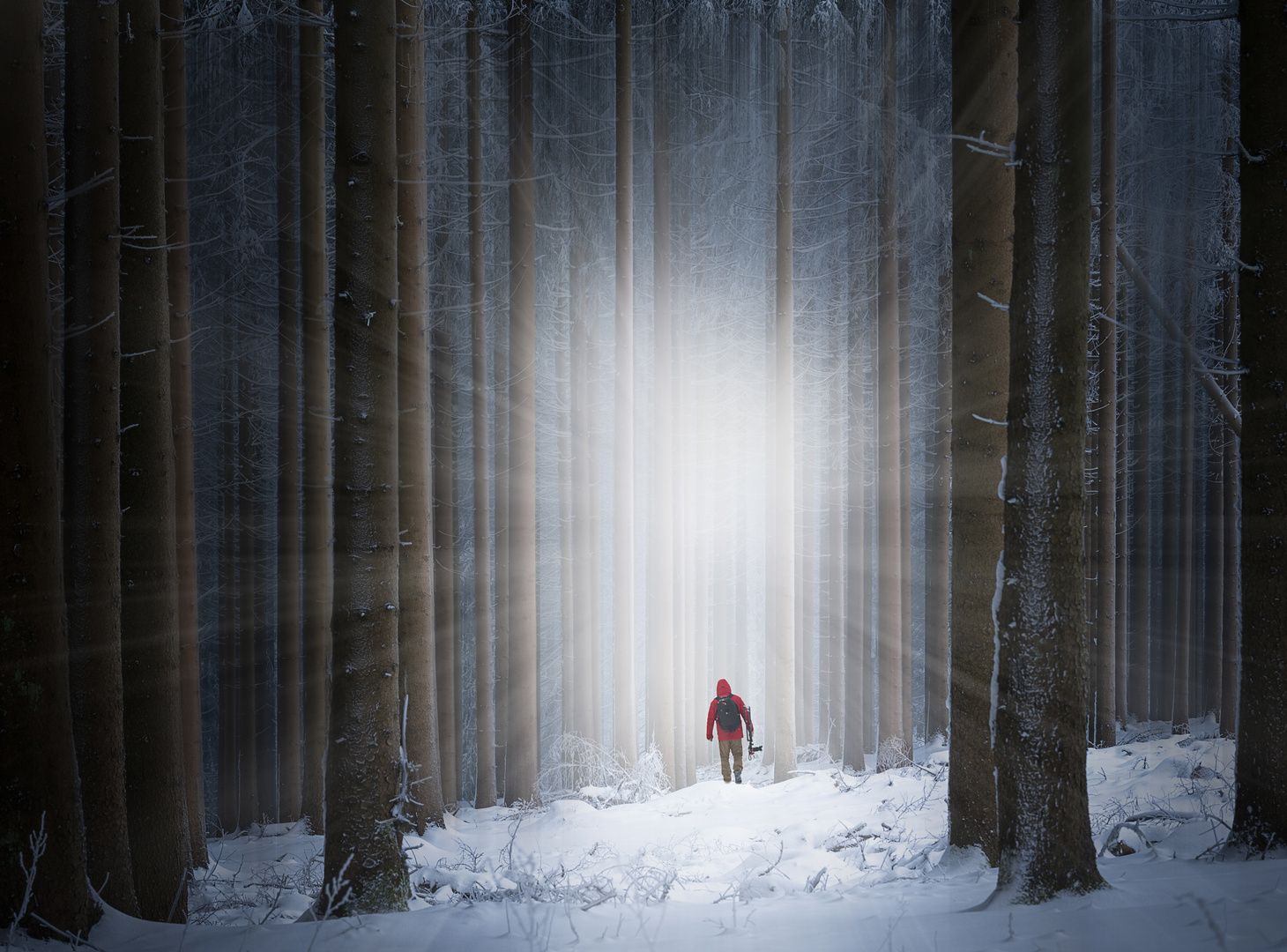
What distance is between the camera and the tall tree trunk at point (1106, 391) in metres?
11.2

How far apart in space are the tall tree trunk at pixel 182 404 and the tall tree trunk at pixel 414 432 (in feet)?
8.02

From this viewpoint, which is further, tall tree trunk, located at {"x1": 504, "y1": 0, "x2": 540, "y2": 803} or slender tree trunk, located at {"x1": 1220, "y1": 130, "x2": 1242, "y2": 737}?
slender tree trunk, located at {"x1": 1220, "y1": 130, "x2": 1242, "y2": 737}

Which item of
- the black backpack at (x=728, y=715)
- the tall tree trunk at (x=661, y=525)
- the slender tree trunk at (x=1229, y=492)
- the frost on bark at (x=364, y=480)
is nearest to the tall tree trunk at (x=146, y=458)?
the frost on bark at (x=364, y=480)

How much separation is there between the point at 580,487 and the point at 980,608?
10438mm

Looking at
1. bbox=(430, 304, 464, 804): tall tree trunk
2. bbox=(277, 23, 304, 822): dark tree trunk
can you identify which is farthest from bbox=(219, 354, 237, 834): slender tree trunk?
bbox=(430, 304, 464, 804): tall tree trunk

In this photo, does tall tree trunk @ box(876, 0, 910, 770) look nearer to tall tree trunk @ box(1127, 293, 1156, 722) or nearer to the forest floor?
the forest floor

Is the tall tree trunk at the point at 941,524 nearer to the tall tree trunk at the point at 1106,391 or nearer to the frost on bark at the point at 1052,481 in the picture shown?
the tall tree trunk at the point at 1106,391

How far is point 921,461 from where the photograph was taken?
1902 cm

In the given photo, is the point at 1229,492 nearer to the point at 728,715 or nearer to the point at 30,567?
the point at 728,715

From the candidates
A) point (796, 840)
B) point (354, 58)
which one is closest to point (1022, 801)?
point (796, 840)

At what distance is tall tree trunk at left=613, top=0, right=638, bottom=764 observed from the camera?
462 inches

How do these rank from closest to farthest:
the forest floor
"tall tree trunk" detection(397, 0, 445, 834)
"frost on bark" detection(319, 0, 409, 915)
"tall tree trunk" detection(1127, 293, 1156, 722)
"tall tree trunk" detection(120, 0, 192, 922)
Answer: the forest floor, "frost on bark" detection(319, 0, 409, 915), "tall tree trunk" detection(120, 0, 192, 922), "tall tree trunk" detection(397, 0, 445, 834), "tall tree trunk" detection(1127, 293, 1156, 722)

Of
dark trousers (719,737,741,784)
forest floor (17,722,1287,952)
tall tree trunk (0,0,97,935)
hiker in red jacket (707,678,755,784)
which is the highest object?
→ tall tree trunk (0,0,97,935)

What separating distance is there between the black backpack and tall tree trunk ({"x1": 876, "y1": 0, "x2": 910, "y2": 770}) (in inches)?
112
